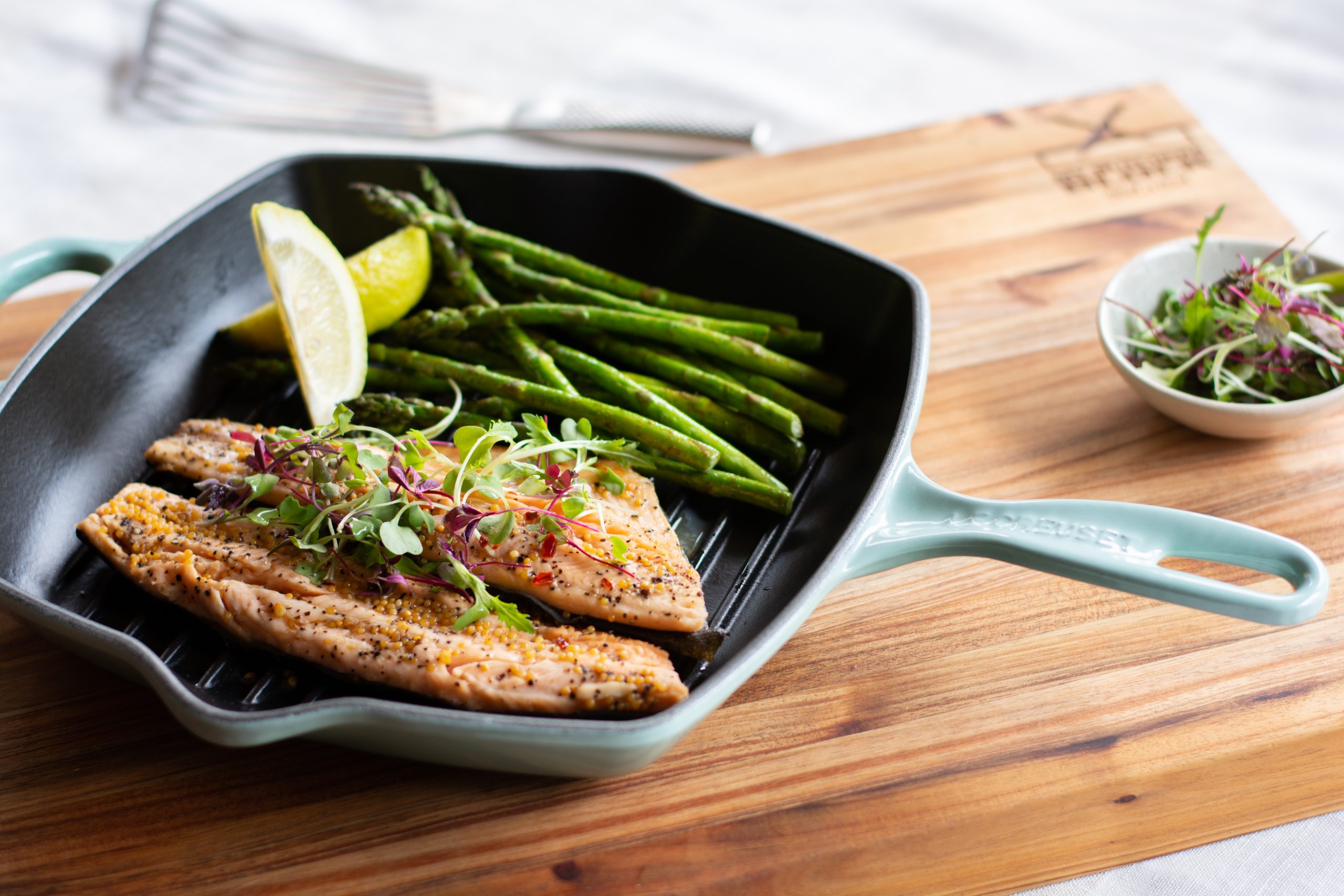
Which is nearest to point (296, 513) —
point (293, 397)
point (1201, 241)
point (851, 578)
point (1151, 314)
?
point (293, 397)

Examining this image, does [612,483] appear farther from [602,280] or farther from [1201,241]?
[1201,241]

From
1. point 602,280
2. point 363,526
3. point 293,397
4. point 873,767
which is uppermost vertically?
point 602,280

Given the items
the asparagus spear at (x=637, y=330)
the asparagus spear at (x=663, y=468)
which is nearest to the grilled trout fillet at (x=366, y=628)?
the asparagus spear at (x=663, y=468)

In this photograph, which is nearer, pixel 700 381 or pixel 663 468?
pixel 663 468

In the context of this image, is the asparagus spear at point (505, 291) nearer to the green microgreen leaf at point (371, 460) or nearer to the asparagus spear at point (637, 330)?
the asparagus spear at point (637, 330)

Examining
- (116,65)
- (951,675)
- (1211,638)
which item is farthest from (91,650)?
(116,65)

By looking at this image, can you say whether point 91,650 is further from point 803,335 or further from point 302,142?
point 302,142
